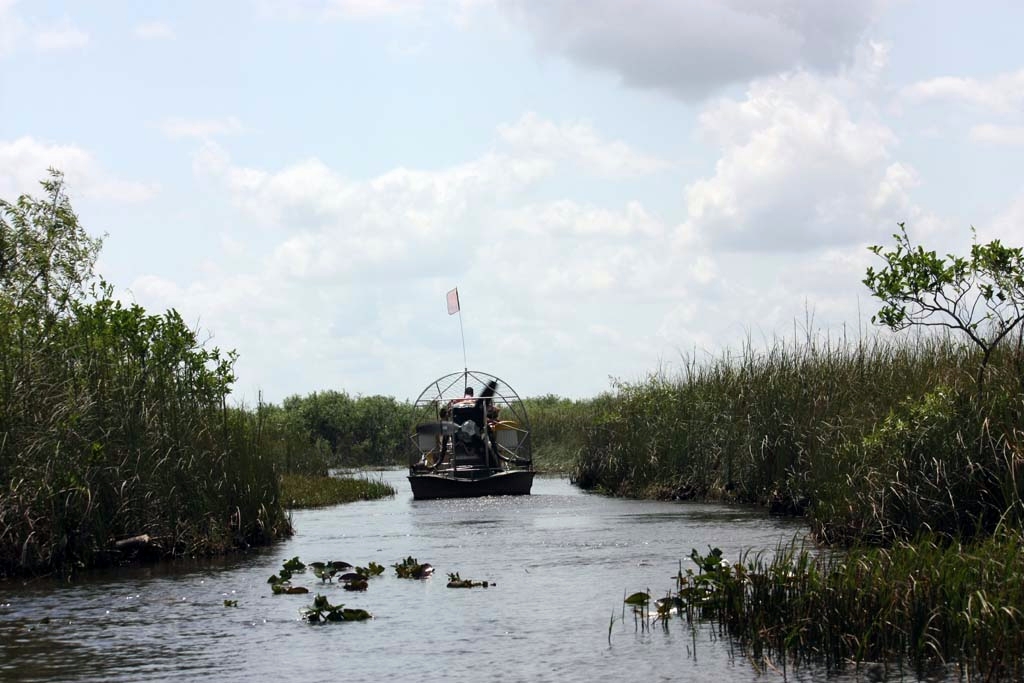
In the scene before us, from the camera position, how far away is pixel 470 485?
31.2 meters

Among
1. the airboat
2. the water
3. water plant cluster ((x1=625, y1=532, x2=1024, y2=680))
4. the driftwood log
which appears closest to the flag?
the airboat

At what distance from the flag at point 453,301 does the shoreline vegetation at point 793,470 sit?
11225 millimetres

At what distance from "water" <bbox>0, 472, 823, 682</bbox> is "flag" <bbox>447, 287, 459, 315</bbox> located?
46.9 feet

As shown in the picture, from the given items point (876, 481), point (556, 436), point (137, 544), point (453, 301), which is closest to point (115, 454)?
point (137, 544)

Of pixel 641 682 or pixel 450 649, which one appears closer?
pixel 641 682

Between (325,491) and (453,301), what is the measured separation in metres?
7.50

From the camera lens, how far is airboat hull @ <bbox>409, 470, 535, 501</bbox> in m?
30.8

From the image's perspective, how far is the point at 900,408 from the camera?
17125 millimetres

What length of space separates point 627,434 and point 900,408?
14.2 m

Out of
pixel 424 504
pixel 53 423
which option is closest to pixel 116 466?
pixel 53 423

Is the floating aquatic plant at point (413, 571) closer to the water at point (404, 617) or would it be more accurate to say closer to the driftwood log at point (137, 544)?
the water at point (404, 617)

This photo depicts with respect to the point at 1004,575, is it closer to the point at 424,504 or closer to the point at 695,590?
the point at 695,590

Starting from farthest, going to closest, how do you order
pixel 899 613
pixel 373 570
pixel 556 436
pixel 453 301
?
1. pixel 556 436
2. pixel 453 301
3. pixel 373 570
4. pixel 899 613

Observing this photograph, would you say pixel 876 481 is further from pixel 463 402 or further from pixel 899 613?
pixel 463 402
